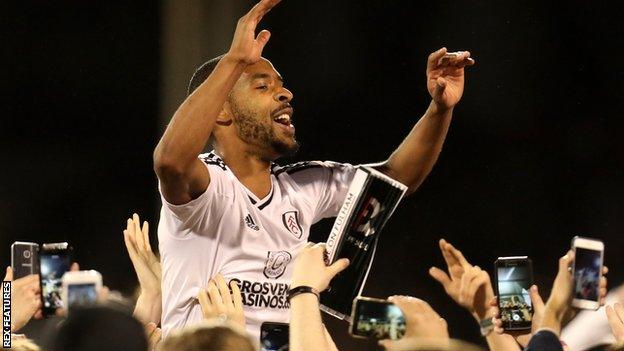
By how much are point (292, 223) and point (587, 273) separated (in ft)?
3.34

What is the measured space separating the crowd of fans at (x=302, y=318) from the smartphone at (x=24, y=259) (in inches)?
1.3

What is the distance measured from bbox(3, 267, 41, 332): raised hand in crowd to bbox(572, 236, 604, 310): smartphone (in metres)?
1.62

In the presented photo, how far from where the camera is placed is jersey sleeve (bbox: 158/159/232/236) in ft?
10.5

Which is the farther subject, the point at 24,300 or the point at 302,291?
the point at 24,300

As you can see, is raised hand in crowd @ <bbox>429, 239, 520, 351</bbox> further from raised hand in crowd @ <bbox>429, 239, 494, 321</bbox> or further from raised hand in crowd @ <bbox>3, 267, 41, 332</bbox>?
raised hand in crowd @ <bbox>3, 267, 41, 332</bbox>

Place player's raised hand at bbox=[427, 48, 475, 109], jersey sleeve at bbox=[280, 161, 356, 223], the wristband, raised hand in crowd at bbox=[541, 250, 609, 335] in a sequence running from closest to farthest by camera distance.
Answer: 1. the wristband
2. raised hand in crowd at bbox=[541, 250, 609, 335]
3. player's raised hand at bbox=[427, 48, 475, 109]
4. jersey sleeve at bbox=[280, 161, 356, 223]

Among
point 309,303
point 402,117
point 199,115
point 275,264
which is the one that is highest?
point 402,117

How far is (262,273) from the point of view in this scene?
11.0 ft

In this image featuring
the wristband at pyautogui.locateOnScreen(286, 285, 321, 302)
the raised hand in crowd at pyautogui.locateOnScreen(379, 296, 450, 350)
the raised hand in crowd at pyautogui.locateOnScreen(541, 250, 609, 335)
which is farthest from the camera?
the raised hand in crowd at pyautogui.locateOnScreen(379, 296, 450, 350)

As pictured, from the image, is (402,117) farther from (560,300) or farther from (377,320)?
(560,300)

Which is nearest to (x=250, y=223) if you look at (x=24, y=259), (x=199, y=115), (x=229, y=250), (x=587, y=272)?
(x=229, y=250)

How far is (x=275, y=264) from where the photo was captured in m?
3.38

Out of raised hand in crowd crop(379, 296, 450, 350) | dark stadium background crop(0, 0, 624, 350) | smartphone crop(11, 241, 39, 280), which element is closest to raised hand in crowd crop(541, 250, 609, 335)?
raised hand in crowd crop(379, 296, 450, 350)

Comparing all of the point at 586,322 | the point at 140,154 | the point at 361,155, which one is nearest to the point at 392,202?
the point at 586,322
